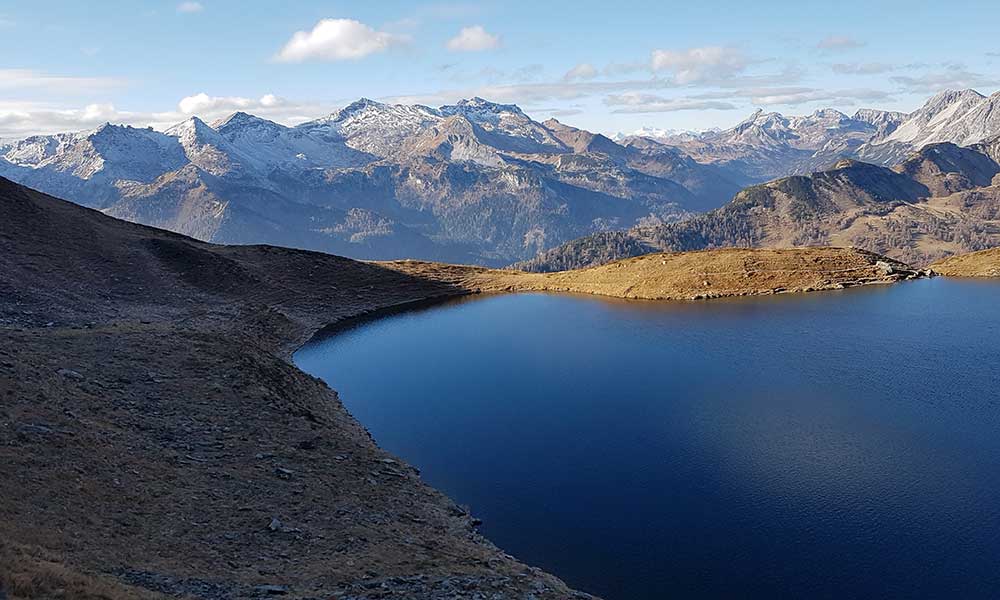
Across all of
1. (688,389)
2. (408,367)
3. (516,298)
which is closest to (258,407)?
(408,367)

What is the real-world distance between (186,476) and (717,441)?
4149 cm

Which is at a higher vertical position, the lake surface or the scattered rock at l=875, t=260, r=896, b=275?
the scattered rock at l=875, t=260, r=896, b=275

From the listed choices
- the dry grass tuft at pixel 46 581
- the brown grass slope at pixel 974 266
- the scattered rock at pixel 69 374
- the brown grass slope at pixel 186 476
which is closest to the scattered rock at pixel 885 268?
the brown grass slope at pixel 974 266

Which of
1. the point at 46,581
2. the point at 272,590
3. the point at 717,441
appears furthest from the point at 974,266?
the point at 46,581

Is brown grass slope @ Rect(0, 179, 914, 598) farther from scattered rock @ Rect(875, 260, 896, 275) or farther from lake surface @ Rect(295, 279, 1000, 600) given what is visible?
scattered rock @ Rect(875, 260, 896, 275)

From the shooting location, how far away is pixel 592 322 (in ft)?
374

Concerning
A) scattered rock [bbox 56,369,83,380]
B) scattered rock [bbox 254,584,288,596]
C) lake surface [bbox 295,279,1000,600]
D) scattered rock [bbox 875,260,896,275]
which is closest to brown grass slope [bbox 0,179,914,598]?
scattered rock [bbox 254,584,288,596]

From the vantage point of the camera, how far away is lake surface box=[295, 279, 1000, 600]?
38.5 metres

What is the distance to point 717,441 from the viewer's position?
2207 inches

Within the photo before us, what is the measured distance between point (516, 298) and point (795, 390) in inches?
3202

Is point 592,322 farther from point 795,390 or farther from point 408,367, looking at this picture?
point 795,390

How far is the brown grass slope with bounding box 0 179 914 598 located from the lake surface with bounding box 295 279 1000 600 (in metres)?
6.00

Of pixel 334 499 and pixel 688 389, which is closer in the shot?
pixel 334 499

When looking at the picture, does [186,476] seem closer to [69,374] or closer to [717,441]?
[69,374]
